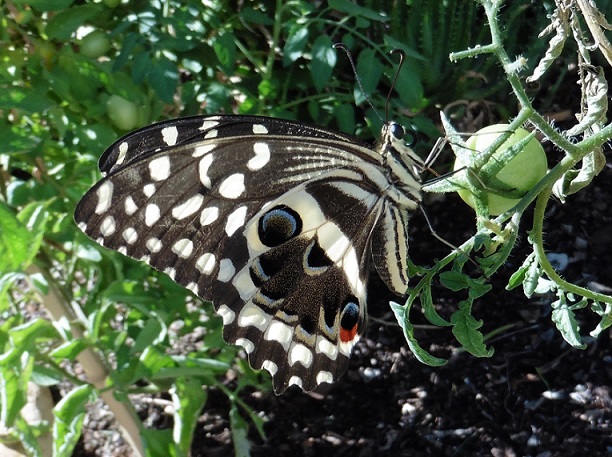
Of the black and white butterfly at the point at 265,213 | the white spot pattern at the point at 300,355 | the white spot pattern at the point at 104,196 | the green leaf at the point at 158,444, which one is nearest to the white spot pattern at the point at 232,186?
the black and white butterfly at the point at 265,213

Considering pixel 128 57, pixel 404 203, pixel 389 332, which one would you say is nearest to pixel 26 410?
pixel 389 332

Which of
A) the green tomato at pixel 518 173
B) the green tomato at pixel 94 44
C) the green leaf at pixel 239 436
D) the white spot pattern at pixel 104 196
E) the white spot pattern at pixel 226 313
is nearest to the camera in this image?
the green tomato at pixel 518 173

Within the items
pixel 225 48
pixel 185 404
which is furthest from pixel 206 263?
pixel 185 404

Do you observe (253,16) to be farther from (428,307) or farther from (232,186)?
(428,307)

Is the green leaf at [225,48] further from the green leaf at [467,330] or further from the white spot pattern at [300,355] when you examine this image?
the green leaf at [467,330]

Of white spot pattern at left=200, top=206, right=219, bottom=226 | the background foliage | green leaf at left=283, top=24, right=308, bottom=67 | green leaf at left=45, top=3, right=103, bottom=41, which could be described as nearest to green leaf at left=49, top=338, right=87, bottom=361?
the background foliage

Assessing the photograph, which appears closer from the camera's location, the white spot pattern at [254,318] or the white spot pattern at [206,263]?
the white spot pattern at [206,263]

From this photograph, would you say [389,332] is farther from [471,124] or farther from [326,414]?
[471,124]
